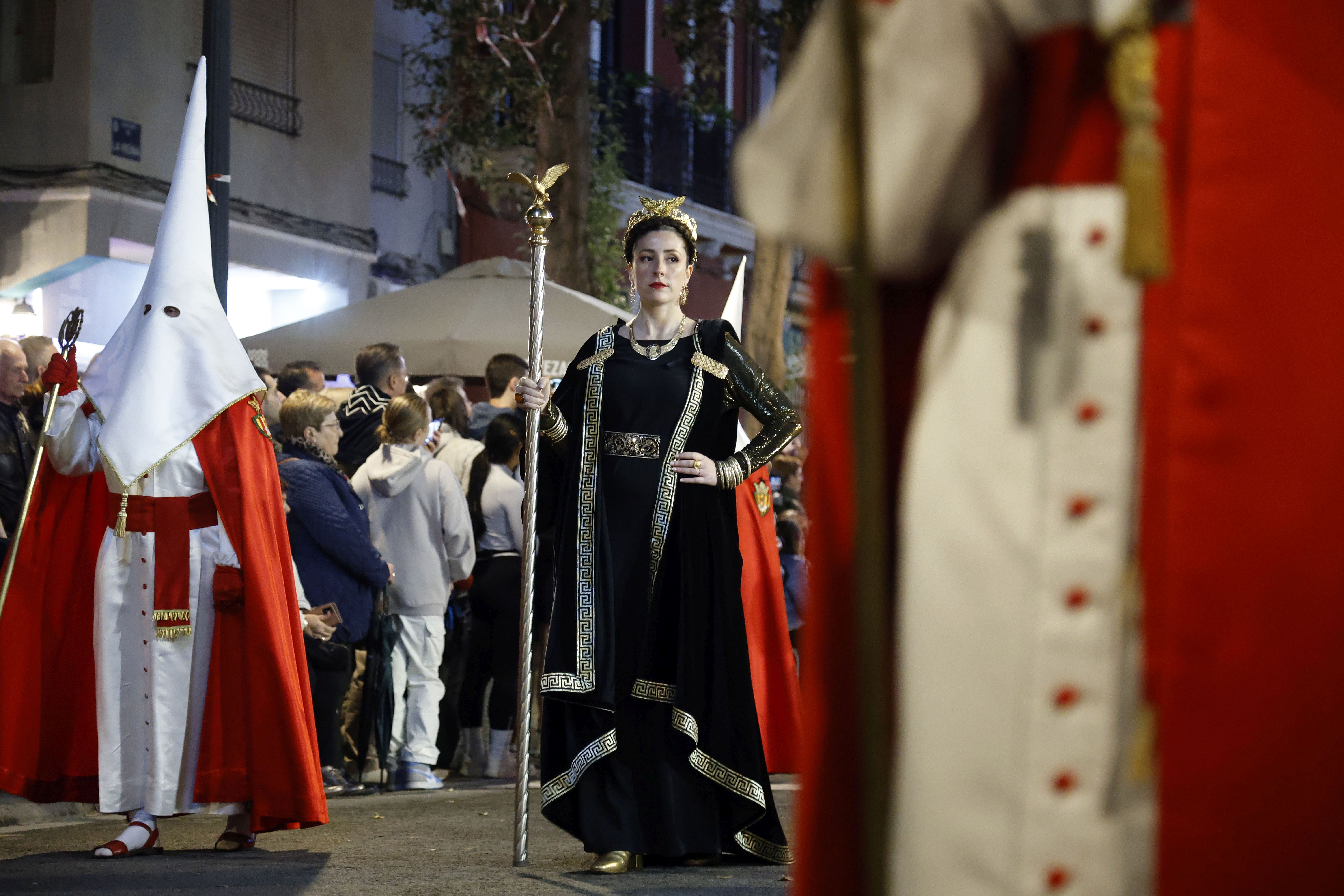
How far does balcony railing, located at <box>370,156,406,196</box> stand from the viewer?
21641 millimetres

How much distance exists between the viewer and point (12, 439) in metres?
7.46

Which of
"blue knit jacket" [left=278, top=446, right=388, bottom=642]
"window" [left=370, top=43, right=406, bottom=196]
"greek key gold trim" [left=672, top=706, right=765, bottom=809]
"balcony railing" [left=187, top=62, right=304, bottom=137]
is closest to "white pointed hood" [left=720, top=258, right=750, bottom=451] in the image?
"blue knit jacket" [left=278, top=446, right=388, bottom=642]

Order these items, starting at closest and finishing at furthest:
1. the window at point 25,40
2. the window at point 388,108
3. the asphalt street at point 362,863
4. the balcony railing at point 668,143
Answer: the asphalt street at point 362,863, the window at point 25,40, the window at point 388,108, the balcony railing at point 668,143

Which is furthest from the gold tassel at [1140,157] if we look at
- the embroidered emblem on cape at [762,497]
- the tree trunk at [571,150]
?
the tree trunk at [571,150]

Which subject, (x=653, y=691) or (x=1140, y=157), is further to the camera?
(x=653, y=691)

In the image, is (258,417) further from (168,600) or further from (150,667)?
(150,667)

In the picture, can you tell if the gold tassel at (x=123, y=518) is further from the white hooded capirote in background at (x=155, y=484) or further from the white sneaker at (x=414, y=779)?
the white sneaker at (x=414, y=779)

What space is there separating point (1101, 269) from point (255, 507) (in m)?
4.85

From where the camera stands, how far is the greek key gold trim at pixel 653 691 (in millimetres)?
5672

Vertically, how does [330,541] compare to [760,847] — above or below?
above

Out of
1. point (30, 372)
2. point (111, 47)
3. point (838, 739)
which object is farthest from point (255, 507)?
point (111, 47)

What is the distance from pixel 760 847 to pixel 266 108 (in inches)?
595

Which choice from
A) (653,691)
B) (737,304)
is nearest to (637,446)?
(653,691)

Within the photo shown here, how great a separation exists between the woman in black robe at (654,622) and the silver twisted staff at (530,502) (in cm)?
8
